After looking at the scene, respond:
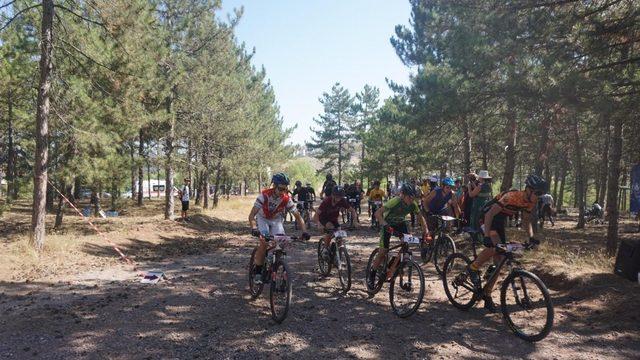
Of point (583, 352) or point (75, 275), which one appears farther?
point (75, 275)

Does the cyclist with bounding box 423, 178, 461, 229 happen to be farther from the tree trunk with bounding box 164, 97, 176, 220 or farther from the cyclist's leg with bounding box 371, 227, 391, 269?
the tree trunk with bounding box 164, 97, 176, 220

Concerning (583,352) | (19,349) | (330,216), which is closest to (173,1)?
(330,216)

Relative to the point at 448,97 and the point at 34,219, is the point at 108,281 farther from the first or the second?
the point at 448,97

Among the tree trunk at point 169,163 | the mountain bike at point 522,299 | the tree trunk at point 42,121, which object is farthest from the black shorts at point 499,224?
the tree trunk at point 169,163

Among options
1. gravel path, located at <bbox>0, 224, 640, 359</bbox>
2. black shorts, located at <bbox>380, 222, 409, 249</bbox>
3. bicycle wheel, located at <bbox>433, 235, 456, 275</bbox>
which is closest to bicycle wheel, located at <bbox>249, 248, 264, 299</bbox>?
gravel path, located at <bbox>0, 224, 640, 359</bbox>

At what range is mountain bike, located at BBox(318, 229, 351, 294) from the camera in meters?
8.17

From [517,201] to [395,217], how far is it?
205 centimetres

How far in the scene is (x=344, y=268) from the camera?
27.8ft

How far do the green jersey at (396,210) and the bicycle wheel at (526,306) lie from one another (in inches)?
81.8

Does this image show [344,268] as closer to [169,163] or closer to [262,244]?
[262,244]

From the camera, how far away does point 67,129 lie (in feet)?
45.2

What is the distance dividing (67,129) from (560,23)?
46.5 feet

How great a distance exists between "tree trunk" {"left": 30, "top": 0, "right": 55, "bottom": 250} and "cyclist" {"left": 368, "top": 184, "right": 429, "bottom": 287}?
939 cm

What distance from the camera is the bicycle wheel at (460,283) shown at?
6988 mm
